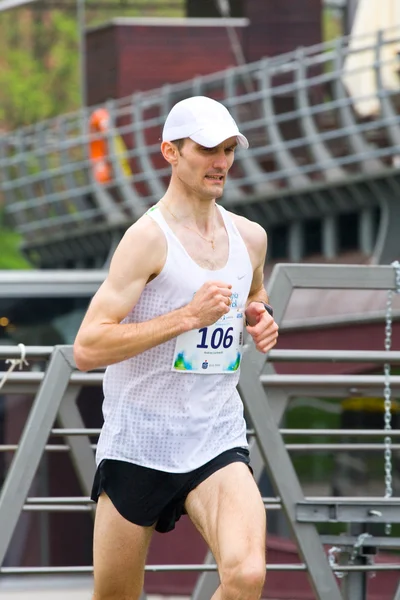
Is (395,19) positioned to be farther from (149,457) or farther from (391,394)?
(149,457)

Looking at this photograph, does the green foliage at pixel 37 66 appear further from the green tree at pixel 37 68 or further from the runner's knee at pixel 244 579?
the runner's knee at pixel 244 579

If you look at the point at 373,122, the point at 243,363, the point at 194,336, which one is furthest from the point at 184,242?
the point at 373,122

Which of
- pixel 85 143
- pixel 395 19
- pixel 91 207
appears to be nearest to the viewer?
pixel 395 19

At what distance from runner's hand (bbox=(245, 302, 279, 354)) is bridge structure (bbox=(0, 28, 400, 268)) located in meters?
10.4

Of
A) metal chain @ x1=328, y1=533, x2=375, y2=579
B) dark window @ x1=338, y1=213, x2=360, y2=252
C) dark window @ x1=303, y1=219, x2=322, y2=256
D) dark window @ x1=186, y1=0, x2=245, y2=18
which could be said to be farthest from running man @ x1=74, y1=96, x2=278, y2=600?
dark window @ x1=186, y1=0, x2=245, y2=18

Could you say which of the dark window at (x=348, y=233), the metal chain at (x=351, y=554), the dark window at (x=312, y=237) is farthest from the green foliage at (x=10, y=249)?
the metal chain at (x=351, y=554)

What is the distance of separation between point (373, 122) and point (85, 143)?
7441 millimetres

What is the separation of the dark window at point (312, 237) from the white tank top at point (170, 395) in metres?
13.6

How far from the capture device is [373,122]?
16.3 metres

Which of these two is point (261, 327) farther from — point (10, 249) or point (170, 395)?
point (10, 249)

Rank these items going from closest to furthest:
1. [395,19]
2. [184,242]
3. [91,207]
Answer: [184,242], [395,19], [91,207]

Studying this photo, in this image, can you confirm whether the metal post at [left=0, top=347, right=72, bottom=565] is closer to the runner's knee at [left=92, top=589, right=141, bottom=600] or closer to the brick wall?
the runner's knee at [left=92, top=589, right=141, bottom=600]

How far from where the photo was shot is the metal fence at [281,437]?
6301 mm

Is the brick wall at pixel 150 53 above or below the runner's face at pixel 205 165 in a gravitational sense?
above
